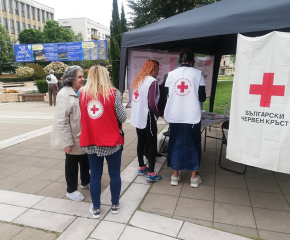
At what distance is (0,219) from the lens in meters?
2.56

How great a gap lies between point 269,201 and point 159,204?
1324mm

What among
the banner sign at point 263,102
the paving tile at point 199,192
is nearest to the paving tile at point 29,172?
the paving tile at point 199,192

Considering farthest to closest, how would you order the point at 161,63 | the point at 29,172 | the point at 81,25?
A: the point at 81,25 < the point at 161,63 < the point at 29,172

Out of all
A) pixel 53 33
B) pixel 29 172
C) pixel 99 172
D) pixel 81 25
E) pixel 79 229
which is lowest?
pixel 29 172

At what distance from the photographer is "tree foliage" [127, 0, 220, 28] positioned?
14.9m

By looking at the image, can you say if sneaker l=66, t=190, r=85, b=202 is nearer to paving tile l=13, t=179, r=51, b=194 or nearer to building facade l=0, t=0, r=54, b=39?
paving tile l=13, t=179, r=51, b=194

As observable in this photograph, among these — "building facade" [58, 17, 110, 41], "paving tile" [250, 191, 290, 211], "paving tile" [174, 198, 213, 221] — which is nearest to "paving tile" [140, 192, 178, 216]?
"paving tile" [174, 198, 213, 221]

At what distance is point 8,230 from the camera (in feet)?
7.79

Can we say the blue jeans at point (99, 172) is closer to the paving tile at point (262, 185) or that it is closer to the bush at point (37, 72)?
the paving tile at point (262, 185)

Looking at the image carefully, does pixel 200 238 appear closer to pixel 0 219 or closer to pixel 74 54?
pixel 0 219

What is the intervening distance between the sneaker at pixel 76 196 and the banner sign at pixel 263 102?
1935 mm

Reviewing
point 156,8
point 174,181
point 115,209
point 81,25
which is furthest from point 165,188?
point 81,25

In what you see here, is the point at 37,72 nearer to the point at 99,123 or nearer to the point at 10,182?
the point at 10,182

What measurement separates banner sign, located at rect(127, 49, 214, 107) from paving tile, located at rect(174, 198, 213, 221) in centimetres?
217
